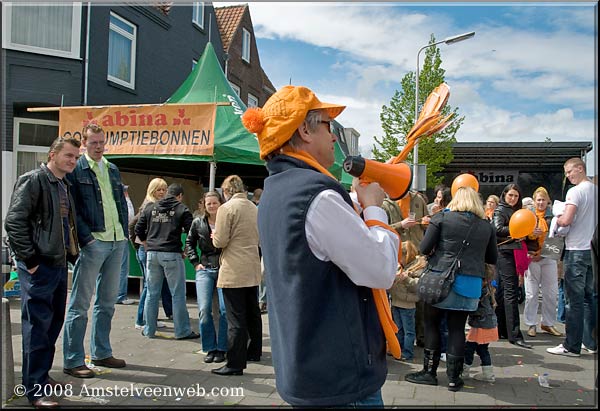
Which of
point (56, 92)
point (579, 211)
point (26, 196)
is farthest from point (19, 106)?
point (579, 211)

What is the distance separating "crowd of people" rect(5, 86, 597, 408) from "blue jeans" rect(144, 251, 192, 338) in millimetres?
17

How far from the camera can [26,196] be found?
3.72 meters

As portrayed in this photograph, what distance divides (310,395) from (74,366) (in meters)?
3.30

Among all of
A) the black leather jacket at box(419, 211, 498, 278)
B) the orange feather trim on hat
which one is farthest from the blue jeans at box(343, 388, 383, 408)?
the black leather jacket at box(419, 211, 498, 278)

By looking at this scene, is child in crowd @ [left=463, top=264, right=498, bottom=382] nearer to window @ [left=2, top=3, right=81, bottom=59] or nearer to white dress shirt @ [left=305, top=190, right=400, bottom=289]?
white dress shirt @ [left=305, top=190, right=400, bottom=289]

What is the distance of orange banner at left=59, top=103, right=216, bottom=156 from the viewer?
8.22 metres

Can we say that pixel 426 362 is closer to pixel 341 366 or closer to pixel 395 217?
pixel 395 217

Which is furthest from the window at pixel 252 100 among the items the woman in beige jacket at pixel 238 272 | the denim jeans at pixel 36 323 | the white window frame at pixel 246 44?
the denim jeans at pixel 36 323

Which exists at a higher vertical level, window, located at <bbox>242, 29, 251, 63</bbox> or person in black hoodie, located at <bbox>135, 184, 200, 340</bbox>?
window, located at <bbox>242, 29, 251, 63</bbox>

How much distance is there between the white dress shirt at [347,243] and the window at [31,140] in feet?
36.4

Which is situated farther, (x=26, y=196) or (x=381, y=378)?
(x=26, y=196)

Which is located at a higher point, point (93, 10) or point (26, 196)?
point (93, 10)

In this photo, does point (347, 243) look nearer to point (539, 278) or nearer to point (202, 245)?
point (202, 245)

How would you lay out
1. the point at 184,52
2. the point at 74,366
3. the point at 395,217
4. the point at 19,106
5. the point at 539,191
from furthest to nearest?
the point at 184,52 < the point at 19,106 < the point at 539,191 < the point at 395,217 < the point at 74,366
